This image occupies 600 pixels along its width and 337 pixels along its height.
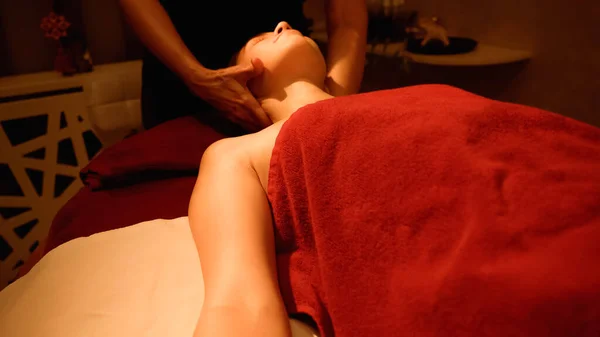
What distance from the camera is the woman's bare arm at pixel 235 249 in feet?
1.98

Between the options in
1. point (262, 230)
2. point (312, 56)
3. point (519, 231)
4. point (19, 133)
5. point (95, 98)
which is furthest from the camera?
point (19, 133)

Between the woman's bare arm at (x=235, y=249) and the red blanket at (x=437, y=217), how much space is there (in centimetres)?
5

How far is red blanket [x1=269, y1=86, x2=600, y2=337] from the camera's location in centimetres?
50

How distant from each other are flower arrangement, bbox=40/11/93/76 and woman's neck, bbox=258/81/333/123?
3.84 feet

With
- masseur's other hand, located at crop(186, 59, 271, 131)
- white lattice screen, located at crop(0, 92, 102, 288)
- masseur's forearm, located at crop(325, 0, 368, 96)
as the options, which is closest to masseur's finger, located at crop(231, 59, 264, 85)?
masseur's other hand, located at crop(186, 59, 271, 131)

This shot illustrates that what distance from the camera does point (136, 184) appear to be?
3.71 feet

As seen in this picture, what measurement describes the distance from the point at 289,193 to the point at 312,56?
0.53m

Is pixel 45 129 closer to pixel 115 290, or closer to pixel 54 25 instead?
pixel 54 25

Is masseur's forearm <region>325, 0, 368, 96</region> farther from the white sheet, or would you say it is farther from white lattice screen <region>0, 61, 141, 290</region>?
white lattice screen <region>0, 61, 141, 290</region>

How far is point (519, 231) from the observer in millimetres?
561

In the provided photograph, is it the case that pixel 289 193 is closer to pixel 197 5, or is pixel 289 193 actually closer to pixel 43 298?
pixel 43 298

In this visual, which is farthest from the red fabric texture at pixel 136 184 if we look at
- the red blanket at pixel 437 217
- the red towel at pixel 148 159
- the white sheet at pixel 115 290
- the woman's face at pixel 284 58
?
the red blanket at pixel 437 217

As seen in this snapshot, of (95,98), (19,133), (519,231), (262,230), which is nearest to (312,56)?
(262,230)

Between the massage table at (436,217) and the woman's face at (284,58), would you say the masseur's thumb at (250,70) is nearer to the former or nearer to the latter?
the woman's face at (284,58)
